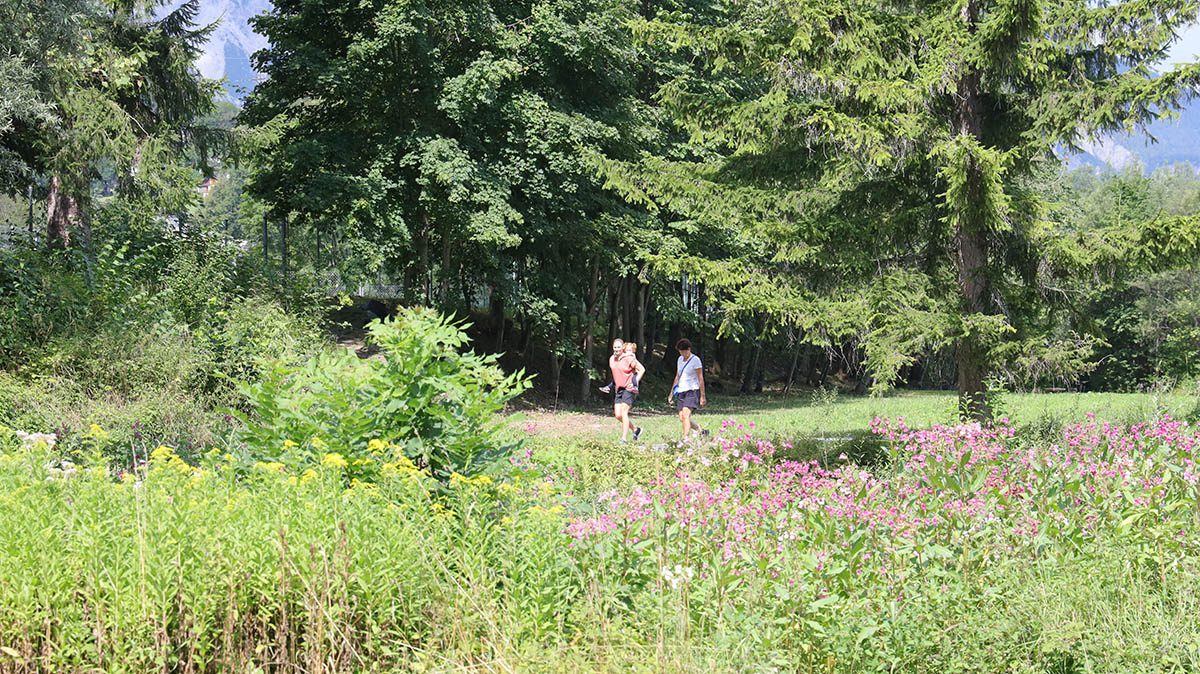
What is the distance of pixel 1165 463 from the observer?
5000mm

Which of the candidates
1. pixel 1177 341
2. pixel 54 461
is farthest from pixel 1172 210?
pixel 54 461

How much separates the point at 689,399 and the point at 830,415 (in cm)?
677

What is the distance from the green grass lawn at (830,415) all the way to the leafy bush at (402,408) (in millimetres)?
3503

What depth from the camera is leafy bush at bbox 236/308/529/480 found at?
185 inches

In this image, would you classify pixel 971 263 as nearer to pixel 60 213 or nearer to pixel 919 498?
pixel 919 498

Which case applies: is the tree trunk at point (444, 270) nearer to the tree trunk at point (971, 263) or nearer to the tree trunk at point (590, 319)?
the tree trunk at point (590, 319)

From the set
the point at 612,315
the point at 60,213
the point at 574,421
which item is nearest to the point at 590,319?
the point at 612,315

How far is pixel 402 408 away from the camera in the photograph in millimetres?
4762

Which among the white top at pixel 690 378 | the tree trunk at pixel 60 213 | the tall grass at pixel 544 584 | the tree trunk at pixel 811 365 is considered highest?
the tree trunk at pixel 60 213

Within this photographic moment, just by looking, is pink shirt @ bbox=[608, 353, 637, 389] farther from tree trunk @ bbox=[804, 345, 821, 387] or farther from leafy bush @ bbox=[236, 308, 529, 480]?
tree trunk @ bbox=[804, 345, 821, 387]

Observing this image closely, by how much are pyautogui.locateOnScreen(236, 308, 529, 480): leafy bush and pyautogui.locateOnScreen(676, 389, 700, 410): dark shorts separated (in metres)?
7.18

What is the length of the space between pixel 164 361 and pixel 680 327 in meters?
25.1

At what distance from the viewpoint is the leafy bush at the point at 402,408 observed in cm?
469

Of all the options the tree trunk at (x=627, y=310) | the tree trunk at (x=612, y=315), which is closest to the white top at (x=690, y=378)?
the tree trunk at (x=612, y=315)
